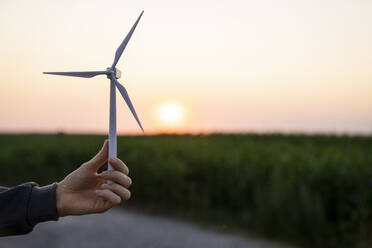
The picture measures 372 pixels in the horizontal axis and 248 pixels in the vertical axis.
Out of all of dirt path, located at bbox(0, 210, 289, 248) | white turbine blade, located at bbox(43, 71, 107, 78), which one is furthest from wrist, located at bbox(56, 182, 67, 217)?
dirt path, located at bbox(0, 210, 289, 248)

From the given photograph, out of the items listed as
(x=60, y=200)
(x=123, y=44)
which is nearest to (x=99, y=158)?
(x=60, y=200)

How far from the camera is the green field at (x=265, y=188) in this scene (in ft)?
19.3

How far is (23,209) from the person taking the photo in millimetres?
2244

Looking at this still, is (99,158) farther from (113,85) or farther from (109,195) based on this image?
(113,85)

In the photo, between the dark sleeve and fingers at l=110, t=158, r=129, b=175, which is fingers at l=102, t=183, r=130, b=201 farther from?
the dark sleeve

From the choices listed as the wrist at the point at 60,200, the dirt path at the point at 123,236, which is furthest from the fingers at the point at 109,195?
the dirt path at the point at 123,236

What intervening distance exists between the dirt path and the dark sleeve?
401cm

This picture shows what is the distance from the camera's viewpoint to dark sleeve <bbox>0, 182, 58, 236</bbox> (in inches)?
88.3

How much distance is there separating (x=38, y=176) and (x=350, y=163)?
8.49 metres

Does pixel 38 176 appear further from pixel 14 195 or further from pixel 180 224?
pixel 14 195

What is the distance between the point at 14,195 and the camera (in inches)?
89.0

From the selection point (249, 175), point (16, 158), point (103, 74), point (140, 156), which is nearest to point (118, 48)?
point (103, 74)

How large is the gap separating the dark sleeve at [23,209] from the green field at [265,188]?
4660 millimetres

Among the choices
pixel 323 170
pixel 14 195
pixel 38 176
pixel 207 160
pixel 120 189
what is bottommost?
pixel 38 176
